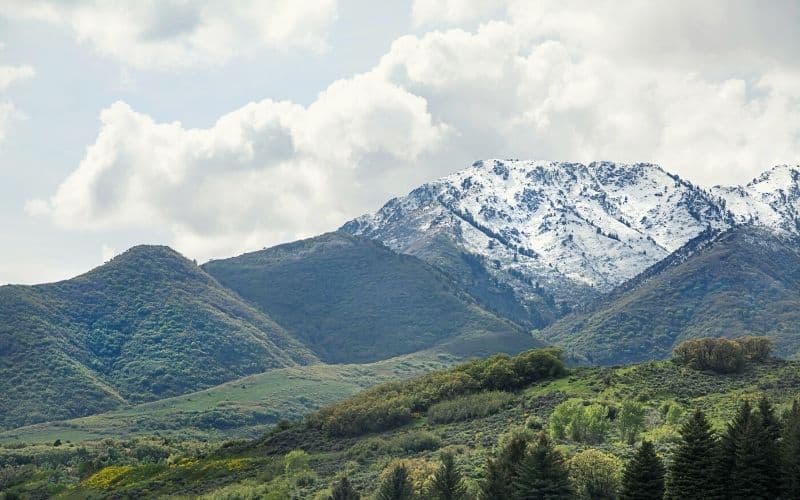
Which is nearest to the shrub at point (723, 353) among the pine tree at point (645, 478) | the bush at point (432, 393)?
the bush at point (432, 393)

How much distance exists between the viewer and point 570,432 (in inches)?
4550

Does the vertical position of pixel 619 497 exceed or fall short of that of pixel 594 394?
it falls short

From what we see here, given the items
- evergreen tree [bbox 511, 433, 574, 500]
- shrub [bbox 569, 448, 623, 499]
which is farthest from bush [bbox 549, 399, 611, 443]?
evergreen tree [bbox 511, 433, 574, 500]

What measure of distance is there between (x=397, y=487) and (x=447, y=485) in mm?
7236

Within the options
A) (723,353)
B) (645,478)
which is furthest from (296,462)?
(645,478)

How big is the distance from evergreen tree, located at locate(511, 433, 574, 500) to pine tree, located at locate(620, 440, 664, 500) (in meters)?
5.28

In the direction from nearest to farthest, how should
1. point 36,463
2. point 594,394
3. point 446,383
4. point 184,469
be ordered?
point 594,394, point 184,469, point 446,383, point 36,463

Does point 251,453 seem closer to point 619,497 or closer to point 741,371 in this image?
point 741,371

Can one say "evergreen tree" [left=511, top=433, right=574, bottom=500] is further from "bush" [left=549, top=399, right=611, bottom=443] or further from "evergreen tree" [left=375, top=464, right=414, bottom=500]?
"bush" [left=549, top=399, right=611, bottom=443]

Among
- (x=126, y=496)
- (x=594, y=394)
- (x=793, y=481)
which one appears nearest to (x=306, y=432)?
(x=126, y=496)

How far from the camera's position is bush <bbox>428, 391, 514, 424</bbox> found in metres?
141

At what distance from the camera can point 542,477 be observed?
261 feet

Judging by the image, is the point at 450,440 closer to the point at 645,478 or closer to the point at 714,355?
the point at 714,355

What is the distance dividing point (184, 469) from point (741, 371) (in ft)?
278
